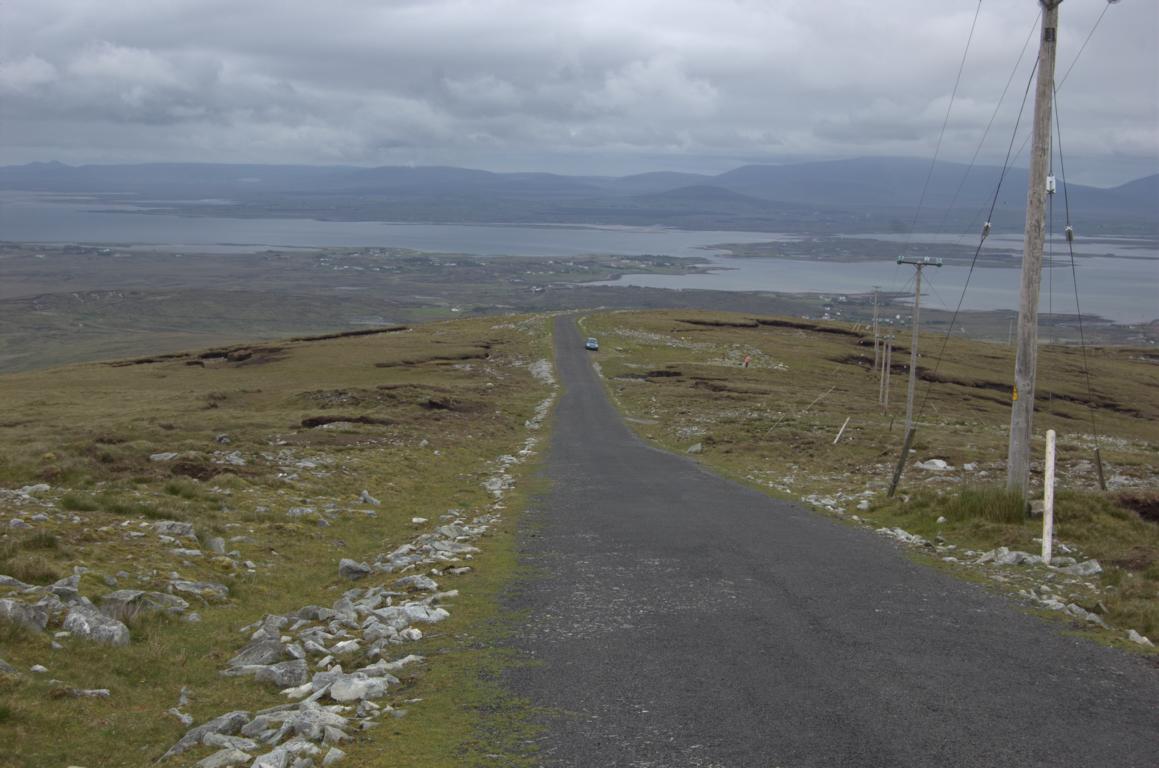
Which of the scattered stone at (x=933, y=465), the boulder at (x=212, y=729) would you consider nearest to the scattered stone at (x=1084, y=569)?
the boulder at (x=212, y=729)

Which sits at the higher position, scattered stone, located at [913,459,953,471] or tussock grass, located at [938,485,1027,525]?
tussock grass, located at [938,485,1027,525]

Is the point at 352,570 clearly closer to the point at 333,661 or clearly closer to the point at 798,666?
the point at 333,661

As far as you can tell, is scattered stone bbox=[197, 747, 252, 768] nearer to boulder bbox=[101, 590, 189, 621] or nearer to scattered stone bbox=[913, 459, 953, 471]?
boulder bbox=[101, 590, 189, 621]

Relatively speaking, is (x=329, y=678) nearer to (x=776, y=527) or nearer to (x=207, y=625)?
(x=207, y=625)

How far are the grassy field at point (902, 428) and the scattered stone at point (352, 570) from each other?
936cm

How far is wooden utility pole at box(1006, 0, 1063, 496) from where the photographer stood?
57.7 feet

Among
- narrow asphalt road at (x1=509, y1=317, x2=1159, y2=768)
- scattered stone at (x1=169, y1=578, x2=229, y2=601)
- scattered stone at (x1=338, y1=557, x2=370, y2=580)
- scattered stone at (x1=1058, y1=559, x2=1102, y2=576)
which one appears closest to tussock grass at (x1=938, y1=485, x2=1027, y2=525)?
narrow asphalt road at (x1=509, y1=317, x2=1159, y2=768)

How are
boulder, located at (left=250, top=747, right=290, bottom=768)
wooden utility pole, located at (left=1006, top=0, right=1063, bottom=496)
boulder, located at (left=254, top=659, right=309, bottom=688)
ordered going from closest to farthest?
1. boulder, located at (left=250, top=747, right=290, bottom=768)
2. boulder, located at (left=254, top=659, right=309, bottom=688)
3. wooden utility pole, located at (left=1006, top=0, right=1063, bottom=496)

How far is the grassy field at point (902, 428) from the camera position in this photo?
1573cm

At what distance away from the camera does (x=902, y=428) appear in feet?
131

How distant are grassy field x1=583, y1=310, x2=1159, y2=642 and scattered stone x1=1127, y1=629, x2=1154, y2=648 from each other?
0.14 meters

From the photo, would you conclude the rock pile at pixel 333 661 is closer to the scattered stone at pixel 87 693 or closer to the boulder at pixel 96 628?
the scattered stone at pixel 87 693

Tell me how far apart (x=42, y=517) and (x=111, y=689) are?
715 cm

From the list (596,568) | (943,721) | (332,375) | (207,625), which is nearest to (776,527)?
(596,568)
